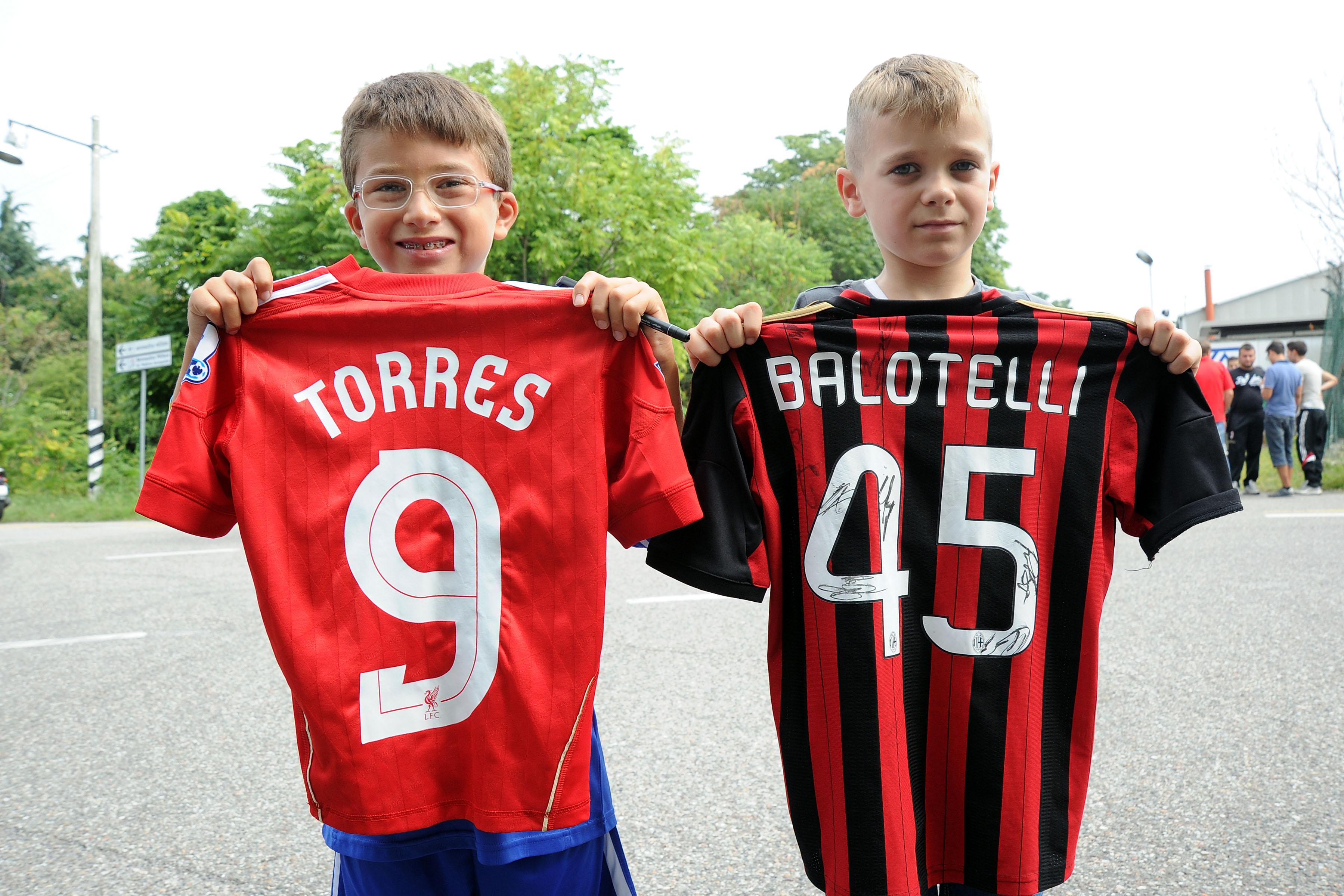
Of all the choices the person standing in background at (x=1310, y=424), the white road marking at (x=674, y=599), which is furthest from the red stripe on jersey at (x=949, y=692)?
the person standing in background at (x=1310, y=424)

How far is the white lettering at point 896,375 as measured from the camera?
1804 mm

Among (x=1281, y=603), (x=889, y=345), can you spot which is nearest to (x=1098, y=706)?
(x=1281, y=603)

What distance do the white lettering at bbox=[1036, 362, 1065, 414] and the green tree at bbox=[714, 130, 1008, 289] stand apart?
34619mm

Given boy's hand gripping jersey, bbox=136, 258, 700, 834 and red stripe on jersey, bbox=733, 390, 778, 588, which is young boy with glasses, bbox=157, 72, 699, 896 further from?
red stripe on jersey, bbox=733, 390, 778, 588

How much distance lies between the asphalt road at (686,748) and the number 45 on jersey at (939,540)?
1.29 meters

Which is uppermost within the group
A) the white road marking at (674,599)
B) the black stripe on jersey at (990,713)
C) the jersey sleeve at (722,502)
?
the jersey sleeve at (722,502)

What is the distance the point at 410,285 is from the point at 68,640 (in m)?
5.22

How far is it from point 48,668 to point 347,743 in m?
4.52

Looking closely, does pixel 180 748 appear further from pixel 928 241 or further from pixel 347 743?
pixel 928 241

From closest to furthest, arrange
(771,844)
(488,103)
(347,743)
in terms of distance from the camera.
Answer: (347,743), (488,103), (771,844)

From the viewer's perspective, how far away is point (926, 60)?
1.83 meters

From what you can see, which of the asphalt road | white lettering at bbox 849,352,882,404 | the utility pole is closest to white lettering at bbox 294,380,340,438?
white lettering at bbox 849,352,882,404

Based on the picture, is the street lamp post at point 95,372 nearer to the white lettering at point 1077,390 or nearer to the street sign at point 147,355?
the street sign at point 147,355

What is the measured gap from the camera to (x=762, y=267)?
106ft
